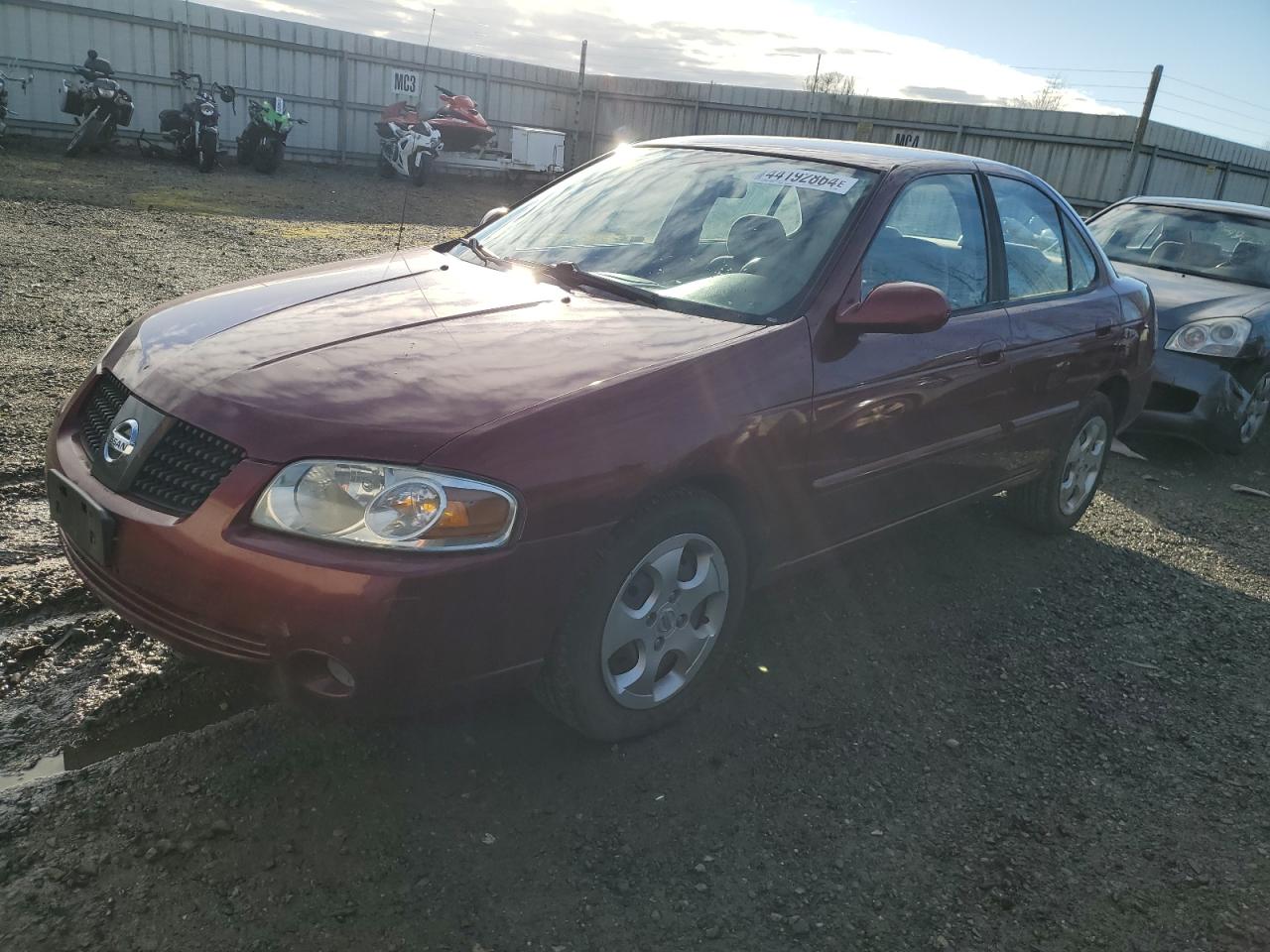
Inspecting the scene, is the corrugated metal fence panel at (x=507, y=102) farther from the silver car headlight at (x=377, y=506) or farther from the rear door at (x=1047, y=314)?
the silver car headlight at (x=377, y=506)

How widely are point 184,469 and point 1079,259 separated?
13.1 feet

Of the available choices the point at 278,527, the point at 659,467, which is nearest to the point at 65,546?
the point at 278,527

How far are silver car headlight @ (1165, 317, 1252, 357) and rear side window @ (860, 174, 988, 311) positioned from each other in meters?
3.37

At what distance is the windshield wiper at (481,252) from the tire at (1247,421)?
508cm

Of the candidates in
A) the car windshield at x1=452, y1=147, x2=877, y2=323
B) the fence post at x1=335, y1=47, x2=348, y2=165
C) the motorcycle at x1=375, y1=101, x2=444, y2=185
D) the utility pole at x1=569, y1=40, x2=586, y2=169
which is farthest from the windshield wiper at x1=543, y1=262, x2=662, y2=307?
the utility pole at x1=569, y1=40, x2=586, y2=169

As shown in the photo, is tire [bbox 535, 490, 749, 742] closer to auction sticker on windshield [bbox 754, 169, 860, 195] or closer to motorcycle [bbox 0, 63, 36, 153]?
auction sticker on windshield [bbox 754, 169, 860, 195]

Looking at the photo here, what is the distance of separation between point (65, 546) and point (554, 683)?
138 centimetres

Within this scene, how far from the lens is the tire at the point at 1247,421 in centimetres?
661

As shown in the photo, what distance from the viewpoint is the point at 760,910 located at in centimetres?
234

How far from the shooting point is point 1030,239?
4.32 meters

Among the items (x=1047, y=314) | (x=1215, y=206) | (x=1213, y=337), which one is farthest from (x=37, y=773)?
(x=1215, y=206)

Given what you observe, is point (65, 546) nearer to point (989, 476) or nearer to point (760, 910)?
point (760, 910)

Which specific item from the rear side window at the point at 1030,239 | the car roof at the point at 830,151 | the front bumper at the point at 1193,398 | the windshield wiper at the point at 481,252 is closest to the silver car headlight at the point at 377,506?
the windshield wiper at the point at 481,252

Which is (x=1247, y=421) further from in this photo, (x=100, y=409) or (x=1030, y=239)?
(x=100, y=409)
